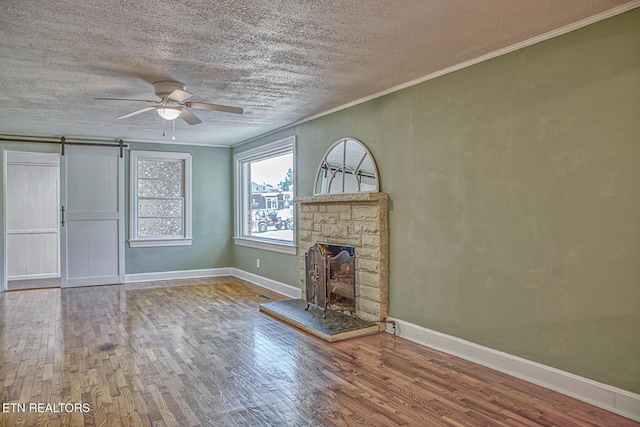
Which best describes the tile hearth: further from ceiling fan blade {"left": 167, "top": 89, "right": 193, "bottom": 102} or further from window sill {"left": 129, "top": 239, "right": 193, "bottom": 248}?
window sill {"left": 129, "top": 239, "right": 193, "bottom": 248}

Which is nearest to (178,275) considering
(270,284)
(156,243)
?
(156,243)

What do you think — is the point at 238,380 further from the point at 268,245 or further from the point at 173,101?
the point at 268,245

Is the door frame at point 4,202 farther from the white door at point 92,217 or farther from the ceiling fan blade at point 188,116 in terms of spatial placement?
the ceiling fan blade at point 188,116

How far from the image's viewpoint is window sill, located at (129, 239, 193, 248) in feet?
24.6

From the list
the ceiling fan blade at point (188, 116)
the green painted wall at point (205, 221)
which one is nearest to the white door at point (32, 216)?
the green painted wall at point (205, 221)

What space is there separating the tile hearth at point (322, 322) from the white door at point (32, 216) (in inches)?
198

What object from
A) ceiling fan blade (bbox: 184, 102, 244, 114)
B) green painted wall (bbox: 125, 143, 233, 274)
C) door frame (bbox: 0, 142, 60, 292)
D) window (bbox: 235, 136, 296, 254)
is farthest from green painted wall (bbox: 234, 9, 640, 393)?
door frame (bbox: 0, 142, 60, 292)

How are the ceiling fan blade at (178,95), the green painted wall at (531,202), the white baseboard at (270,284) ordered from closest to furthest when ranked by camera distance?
1. the green painted wall at (531,202)
2. the ceiling fan blade at (178,95)
3. the white baseboard at (270,284)

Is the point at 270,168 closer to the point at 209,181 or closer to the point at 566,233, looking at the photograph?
the point at 209,181

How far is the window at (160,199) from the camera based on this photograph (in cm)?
752

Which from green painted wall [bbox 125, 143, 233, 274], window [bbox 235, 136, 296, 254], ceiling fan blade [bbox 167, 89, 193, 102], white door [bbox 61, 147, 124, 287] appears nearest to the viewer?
ceiling fan blade [bbox 167, 89, 193, 102]

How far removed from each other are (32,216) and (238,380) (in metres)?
6.62

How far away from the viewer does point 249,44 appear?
3.07 m

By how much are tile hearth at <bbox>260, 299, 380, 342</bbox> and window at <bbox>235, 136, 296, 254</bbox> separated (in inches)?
46.2
